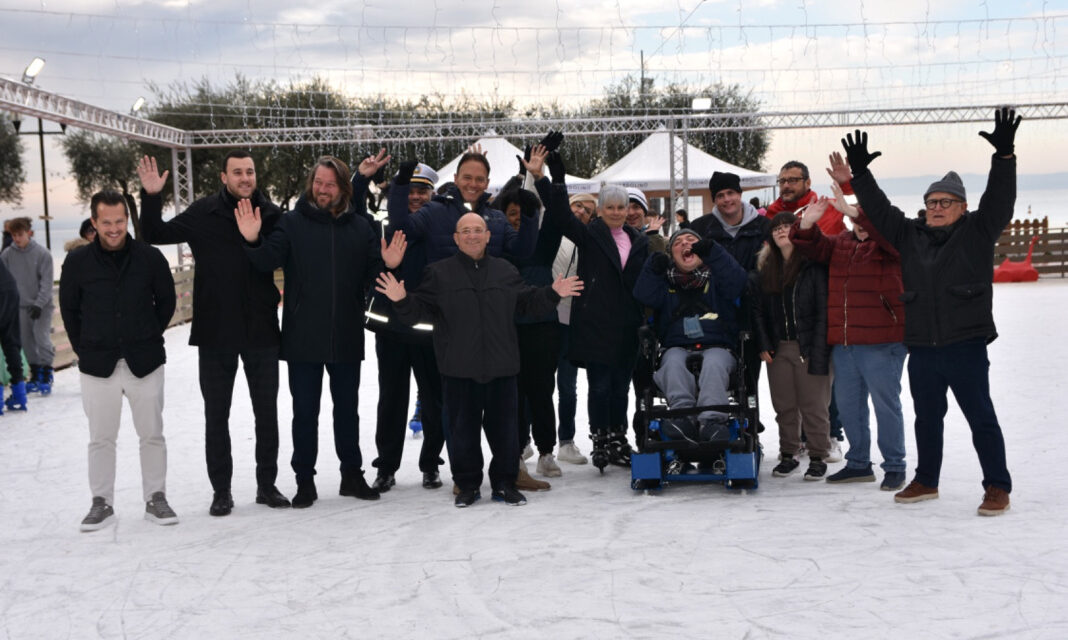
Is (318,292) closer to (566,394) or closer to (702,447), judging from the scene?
(566,394)

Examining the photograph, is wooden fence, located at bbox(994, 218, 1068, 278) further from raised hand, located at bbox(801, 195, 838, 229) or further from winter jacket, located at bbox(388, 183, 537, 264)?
winter jacket, located at bbox(388, 183, 537, 264)

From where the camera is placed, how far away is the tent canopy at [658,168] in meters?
21.4

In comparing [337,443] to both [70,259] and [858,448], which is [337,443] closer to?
[70,259]

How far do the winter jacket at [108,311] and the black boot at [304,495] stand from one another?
2.87 feet

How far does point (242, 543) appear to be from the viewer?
4207 millimetres

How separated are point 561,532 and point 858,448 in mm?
1726

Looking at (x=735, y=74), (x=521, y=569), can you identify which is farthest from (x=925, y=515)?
(x=735, y=74)

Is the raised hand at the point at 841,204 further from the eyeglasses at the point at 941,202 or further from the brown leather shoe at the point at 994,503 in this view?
the brown leather shoe at the point at 994,503

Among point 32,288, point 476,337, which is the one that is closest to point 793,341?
point 476,337

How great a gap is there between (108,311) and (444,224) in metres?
1.59

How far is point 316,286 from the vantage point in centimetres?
476

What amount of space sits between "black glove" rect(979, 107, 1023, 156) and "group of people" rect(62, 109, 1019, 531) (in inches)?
0.4

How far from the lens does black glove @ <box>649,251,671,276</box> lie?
16.6ft

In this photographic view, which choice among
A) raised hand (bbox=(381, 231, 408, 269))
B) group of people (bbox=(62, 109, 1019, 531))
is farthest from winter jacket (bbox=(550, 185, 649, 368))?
raised hand (bbox=(381, 231, 408, 269))
